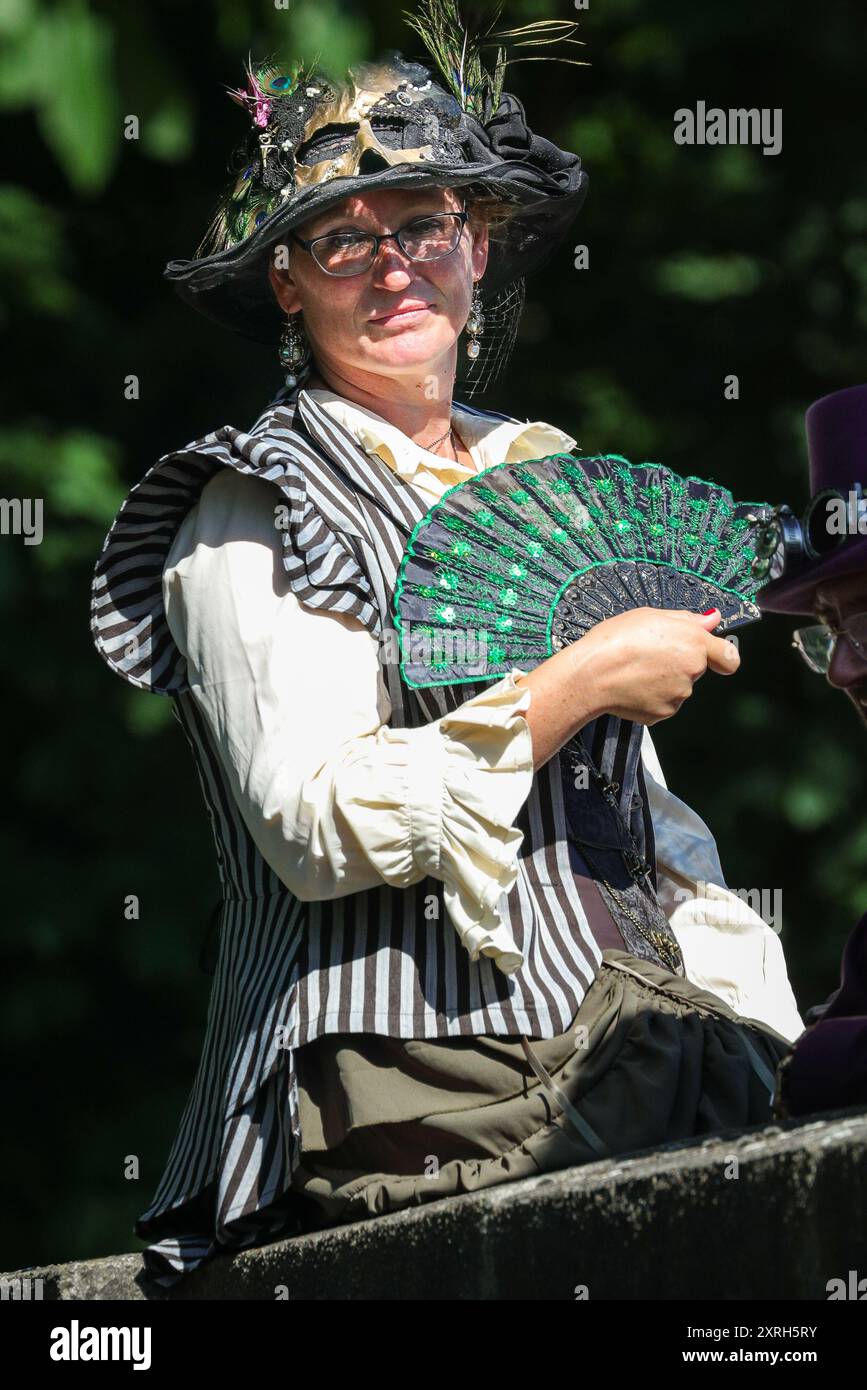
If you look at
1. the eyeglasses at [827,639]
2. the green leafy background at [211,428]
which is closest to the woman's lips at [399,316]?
the eyeglasses at [827,639]

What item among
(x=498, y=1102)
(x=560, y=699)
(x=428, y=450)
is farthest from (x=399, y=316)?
(x=498, y=1102)

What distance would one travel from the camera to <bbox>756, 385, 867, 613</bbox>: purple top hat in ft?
7.07

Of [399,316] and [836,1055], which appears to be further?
[399,316]

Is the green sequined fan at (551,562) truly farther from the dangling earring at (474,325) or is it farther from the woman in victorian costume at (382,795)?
the dangling earring at (474,325)

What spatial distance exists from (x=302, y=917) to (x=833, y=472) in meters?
0.76

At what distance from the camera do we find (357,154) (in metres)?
2.63

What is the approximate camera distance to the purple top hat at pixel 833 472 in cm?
215

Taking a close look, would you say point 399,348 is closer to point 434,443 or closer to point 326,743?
point 434,443

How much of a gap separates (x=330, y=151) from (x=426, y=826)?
905 mm

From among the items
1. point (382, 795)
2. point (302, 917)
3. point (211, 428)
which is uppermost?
point (211, 428)

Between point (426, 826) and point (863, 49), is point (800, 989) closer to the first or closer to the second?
point (863, 49)

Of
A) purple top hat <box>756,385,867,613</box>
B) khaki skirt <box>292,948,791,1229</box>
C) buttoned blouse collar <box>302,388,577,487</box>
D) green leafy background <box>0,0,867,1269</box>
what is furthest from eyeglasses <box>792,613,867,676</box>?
green leafy background <box>0,0,867,1269</box>

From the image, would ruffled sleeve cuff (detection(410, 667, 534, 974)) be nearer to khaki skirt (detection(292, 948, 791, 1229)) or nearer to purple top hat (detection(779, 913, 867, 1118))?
khaki skirt (detection(292, 948, 791, 1229))

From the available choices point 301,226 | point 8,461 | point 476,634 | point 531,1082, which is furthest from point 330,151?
point 8,461
